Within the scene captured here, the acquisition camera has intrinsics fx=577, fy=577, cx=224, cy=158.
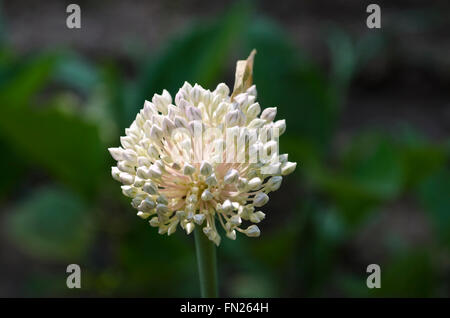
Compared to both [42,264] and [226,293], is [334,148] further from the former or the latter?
[42,264]

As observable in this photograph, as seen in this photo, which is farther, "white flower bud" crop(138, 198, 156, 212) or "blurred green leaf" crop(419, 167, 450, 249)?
"blurred green leaf" crop(419, 167, 450, 249)

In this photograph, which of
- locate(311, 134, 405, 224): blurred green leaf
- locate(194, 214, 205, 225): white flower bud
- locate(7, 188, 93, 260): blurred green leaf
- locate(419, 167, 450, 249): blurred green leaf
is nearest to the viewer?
locate(194, 214, 205, 225): white flower bud

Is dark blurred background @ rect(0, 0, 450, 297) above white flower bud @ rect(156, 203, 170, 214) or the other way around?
above

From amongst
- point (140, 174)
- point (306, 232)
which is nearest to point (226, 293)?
point (306, 232)

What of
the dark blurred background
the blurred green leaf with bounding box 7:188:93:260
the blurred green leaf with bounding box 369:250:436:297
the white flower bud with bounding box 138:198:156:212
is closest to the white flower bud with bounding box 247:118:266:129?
the white flower bud with bounding box 138:198:156:212

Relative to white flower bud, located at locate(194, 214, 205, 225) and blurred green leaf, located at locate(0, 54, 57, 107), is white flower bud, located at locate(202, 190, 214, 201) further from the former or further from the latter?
blurred green leaf, located at locate(0, 54, 57, 107)

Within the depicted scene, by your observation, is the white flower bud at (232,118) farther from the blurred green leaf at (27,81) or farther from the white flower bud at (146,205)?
the blurred green leaf at (27,81)

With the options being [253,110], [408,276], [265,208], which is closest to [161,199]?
[253,110]
